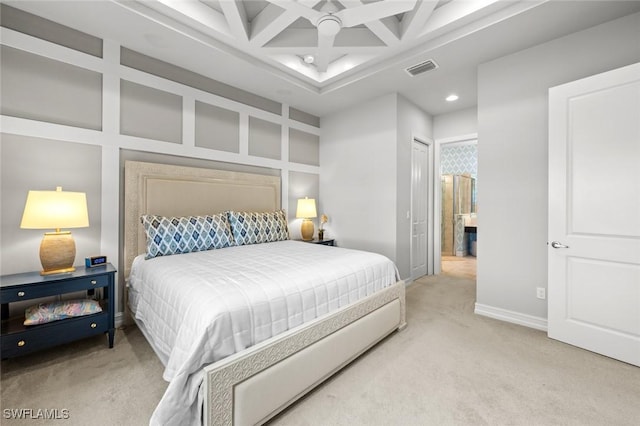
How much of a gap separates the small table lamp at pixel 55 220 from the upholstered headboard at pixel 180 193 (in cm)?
54

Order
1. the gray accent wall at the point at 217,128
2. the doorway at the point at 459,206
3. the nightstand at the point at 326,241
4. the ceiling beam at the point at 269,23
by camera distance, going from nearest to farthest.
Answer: the ceiling beam at the point at 269,23 → the gray accent wall at the point at 217,128 → the nightstand at the point at 326,241 → the doorway at the point at 459,206

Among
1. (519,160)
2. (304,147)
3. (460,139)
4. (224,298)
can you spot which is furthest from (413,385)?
(460,139)

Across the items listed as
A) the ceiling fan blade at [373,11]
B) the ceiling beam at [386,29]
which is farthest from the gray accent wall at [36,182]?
the ceiling beam at [386,29]

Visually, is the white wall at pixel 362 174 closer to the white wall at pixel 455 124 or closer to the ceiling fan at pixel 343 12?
the white wall at pixel 455 124

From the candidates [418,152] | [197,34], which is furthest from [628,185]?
[197,34]

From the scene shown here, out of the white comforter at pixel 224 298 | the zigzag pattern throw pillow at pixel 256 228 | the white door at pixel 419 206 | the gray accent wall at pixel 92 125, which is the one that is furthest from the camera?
the white door at pixel 419 206

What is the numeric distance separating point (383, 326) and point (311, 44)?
2.89 metres

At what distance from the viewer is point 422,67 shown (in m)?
3.02

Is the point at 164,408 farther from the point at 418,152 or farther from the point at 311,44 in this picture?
the point at 418,152

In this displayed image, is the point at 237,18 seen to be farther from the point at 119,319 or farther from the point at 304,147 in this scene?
the point at 119,319

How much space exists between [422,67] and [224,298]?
10.3 ft

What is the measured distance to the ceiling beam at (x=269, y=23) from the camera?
231cm

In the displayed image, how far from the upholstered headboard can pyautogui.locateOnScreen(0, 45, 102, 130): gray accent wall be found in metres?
0.57

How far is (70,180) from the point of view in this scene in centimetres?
240
